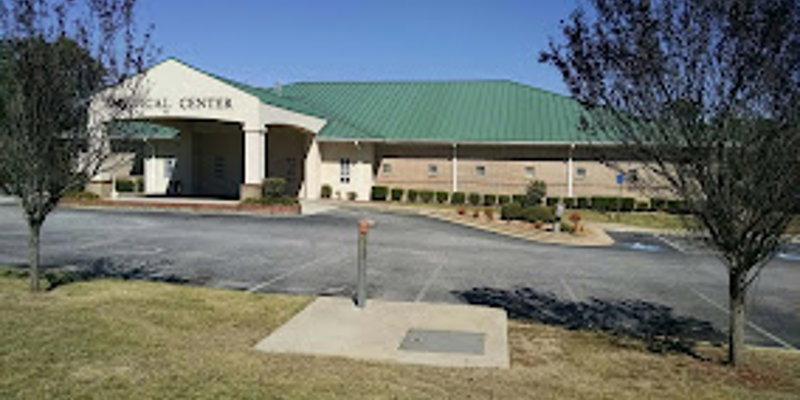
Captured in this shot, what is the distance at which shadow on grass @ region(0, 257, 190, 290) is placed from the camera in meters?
10.7

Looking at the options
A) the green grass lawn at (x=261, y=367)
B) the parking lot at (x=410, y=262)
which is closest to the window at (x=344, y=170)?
the parking lot at (x=410, y=262)

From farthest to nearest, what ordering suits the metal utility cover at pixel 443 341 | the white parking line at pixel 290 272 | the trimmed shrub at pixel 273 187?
the trimmed shrub at pixel 273 187 < the white parking line at pixel 290 272 < the metal utility cover at pixel 443 341

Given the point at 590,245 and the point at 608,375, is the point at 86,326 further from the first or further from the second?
the point at 590,245

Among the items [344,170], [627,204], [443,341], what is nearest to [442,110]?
[344,170]

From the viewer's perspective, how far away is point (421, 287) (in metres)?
11.4

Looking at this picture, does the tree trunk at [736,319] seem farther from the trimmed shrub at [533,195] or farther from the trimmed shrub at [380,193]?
the trimmed shrub at [380,193]

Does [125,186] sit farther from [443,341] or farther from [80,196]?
[443,341]

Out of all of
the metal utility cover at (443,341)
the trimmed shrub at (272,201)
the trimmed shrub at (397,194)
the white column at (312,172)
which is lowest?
the metal utility cover at (443,341)

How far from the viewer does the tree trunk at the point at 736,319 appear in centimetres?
686

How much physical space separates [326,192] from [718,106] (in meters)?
28.5

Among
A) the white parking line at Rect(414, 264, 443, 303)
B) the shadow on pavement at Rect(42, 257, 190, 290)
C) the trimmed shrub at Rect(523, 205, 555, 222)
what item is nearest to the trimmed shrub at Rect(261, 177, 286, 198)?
the trimmed shrub at Rect(523, 205, 555, 222)

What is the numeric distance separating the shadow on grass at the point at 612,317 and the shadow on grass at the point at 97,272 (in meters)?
5.76

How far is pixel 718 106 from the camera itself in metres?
6.51

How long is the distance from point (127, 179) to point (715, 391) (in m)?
37.8
